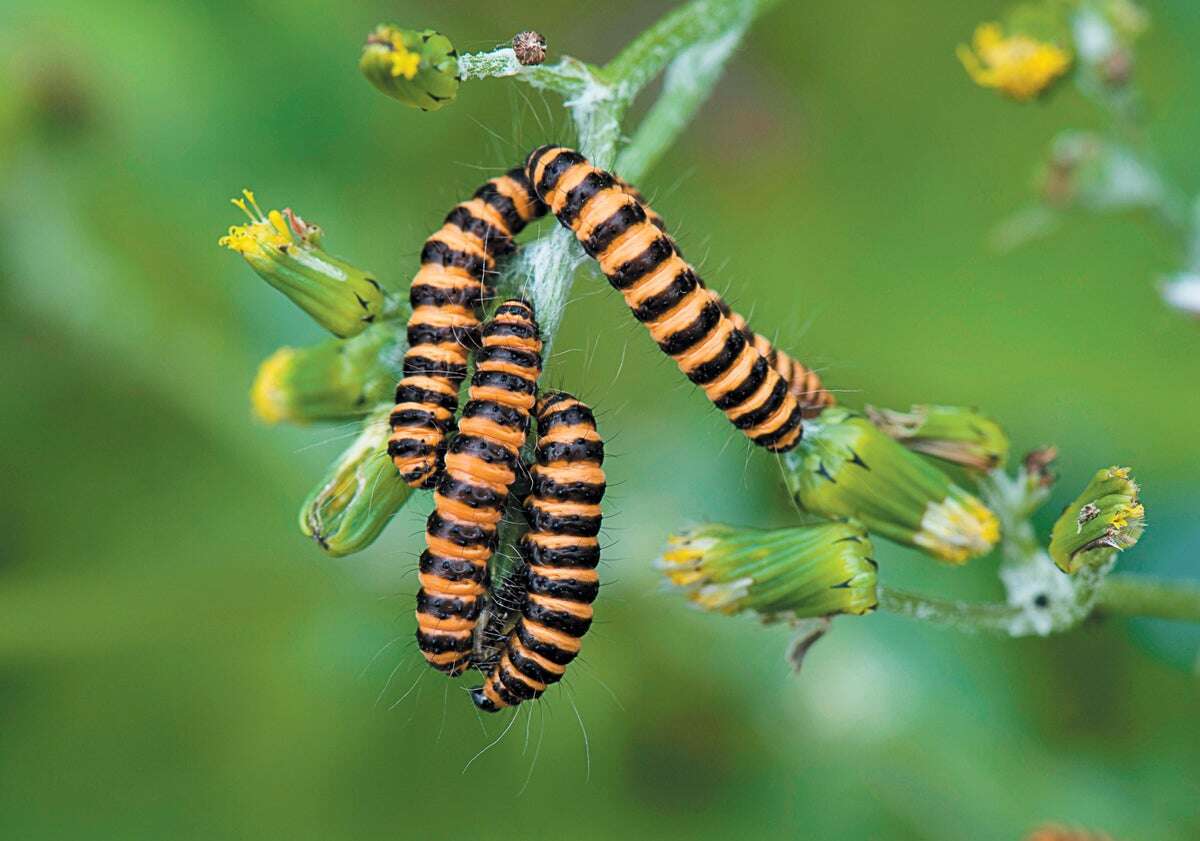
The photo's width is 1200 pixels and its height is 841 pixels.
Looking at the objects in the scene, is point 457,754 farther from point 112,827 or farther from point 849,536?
point 849,536

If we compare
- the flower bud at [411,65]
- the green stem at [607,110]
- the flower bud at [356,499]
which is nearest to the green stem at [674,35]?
the green stem at [607,110]

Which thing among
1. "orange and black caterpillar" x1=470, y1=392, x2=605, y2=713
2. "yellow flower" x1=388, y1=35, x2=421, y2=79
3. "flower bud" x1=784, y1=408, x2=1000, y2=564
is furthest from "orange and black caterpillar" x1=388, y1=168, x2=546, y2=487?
"flower bud" x1=784, y1=408, x2=1000, y2=564

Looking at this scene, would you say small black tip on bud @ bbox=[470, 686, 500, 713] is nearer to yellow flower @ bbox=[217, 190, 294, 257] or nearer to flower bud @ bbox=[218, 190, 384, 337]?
flower bud @ bbox=[218, 190, 384, 337]

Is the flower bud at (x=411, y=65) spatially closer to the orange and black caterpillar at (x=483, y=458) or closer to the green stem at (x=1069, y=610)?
the orange and black caterpillar at (x=483, y=458)

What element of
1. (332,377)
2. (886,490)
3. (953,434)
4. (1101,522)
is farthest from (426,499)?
(1101,522)

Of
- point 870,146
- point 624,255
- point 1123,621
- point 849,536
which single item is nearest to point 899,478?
point 849,536
